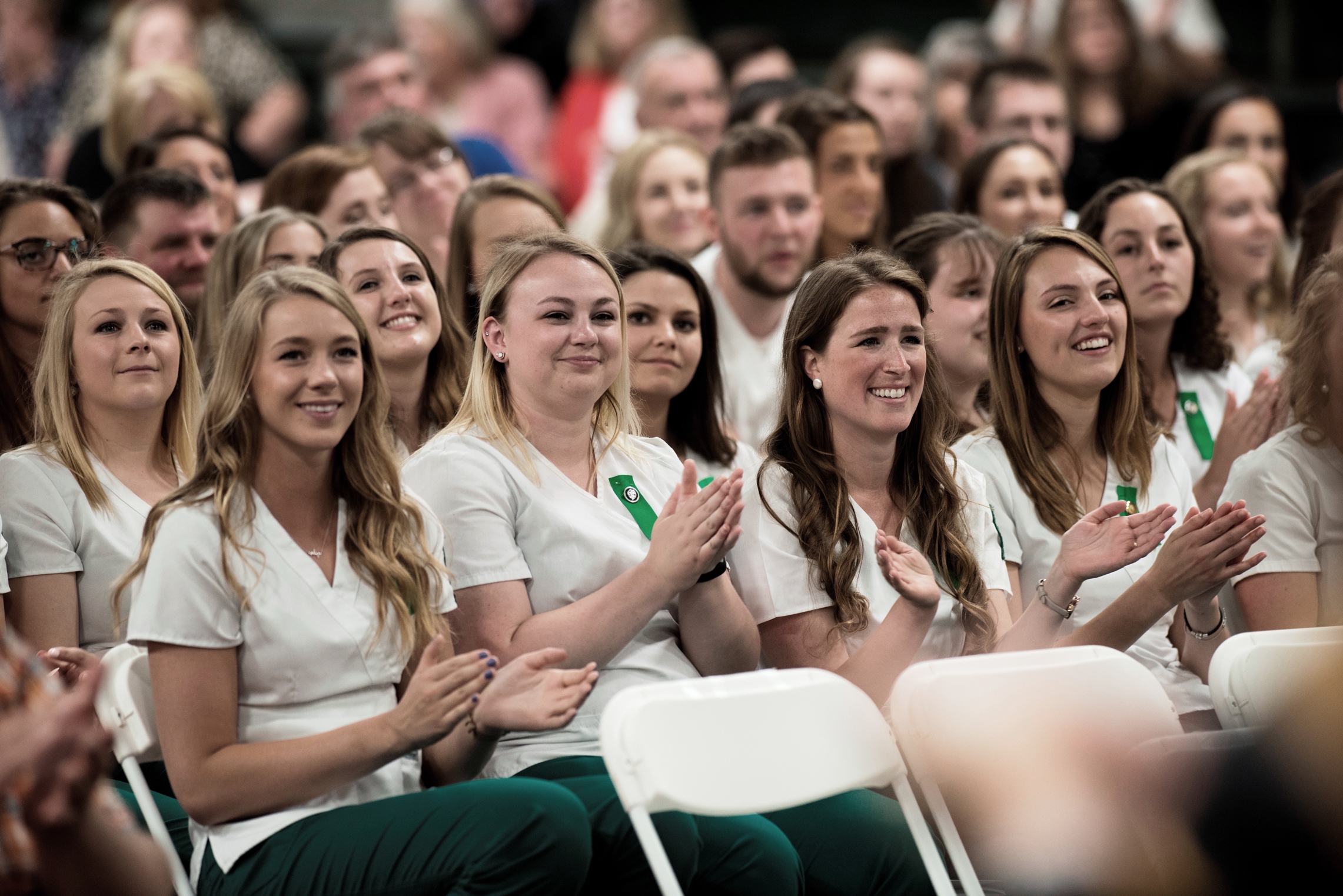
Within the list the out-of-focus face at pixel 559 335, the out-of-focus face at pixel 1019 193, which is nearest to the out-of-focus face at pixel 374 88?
the out-of-focus face at pixel 1019 193

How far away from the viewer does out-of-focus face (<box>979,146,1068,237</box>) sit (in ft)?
15.0

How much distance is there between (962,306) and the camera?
3779 millimetres

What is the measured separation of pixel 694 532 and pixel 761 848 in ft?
1.77

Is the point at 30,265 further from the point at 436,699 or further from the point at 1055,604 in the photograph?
the point at 1055,604

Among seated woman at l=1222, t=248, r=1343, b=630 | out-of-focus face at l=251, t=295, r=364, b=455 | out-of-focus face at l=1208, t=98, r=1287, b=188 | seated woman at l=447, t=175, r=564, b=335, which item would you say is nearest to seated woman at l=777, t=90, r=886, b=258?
seated woman at l=447, t=175, r=564, b=335

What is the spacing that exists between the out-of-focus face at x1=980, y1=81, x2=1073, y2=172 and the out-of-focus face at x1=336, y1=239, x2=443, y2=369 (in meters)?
2.80

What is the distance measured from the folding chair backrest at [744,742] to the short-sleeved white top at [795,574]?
1.55 feet

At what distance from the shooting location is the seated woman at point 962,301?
378cm

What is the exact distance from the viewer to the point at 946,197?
18.5 ft

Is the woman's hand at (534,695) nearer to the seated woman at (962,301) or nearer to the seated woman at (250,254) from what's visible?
the seated woman at (250,254)

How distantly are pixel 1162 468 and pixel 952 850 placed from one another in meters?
1.35

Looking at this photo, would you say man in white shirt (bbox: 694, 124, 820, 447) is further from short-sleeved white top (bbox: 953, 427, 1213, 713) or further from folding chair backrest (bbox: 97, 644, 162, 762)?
folding chair backrest (bbox: 97, 644, 162, 762)

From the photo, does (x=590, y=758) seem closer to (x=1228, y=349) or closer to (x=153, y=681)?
(x=153, y=681)

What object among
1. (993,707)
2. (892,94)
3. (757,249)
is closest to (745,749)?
(993,707)
